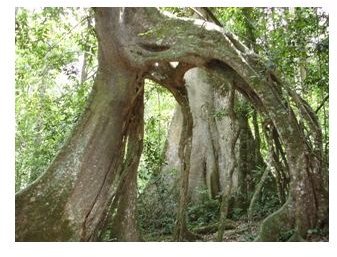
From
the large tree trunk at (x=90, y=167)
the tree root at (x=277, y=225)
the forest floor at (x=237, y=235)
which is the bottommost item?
the forest floor at (x=237, y=235)

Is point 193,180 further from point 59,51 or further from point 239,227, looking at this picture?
point 59,51

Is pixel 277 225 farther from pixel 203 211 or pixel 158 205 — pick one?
pixel 158 205

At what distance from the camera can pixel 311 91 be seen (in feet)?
20.9

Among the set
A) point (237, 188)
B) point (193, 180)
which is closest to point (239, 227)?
point (237, 188)

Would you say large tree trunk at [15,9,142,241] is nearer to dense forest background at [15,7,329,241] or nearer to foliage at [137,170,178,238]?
dense forest background at [15,7,329,241]

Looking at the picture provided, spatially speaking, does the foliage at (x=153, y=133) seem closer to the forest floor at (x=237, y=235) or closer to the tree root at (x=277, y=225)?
the forest floor at (x=237, y=235)

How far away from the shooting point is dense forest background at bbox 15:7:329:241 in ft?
18.7

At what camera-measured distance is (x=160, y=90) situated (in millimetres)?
8602

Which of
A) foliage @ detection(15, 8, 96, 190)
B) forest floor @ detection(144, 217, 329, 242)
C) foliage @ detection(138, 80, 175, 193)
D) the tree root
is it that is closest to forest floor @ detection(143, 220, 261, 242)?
forest floor @ detection(144, 217, 329, 242)

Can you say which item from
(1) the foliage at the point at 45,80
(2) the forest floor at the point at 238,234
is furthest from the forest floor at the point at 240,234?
(1) the foliage at the point at 45,80

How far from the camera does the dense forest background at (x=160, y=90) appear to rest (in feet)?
18.7

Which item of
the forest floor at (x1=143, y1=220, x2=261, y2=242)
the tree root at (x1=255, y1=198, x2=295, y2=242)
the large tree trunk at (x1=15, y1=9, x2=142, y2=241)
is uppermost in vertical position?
the large tree trunk at (x1=15, y1=9, x2=142, y2=241)
